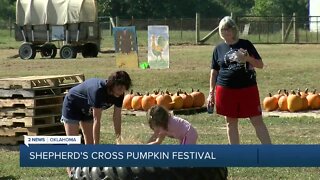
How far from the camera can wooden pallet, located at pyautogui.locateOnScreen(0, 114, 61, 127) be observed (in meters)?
13.2

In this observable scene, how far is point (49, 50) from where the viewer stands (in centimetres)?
3975

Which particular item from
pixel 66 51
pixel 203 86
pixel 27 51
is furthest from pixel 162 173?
pixel 27 51

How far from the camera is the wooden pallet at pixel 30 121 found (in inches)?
518

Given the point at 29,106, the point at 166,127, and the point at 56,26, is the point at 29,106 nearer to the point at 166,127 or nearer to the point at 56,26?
the point at 166,127

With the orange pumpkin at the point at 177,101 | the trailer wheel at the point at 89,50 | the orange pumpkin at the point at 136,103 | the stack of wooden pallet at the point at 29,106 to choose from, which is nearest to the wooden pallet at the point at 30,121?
the stack of wooden pallet at the point at 29,106

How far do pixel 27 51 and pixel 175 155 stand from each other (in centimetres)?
3346

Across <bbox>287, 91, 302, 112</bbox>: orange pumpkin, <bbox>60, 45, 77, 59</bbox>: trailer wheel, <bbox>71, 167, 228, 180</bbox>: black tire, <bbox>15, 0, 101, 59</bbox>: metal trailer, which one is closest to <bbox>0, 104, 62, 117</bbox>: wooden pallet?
<bbox>287, 91, 302, 112</bbox>: orange pumpkin

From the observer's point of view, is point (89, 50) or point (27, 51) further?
point (89, 50)

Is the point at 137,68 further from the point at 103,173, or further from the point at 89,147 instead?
the point at 89,147

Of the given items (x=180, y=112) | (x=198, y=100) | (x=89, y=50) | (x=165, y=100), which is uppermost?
(x=165, y=100)

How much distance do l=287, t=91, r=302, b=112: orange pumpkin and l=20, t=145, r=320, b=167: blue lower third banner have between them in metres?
11.0

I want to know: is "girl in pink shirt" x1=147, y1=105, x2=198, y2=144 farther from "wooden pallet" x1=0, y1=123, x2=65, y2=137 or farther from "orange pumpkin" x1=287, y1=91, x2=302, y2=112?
"orange pumpkin" x1=287, y1=91, x2=302, y2=112

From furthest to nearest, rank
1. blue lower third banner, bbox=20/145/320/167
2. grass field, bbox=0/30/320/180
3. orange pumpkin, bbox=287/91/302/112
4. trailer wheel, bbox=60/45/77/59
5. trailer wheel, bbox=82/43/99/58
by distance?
trailer wheel, bbox=82/43/99/58 < trailer wheel, bbox=60/45/77/59 < orange pumpkin, bbox=287/91/302/112 < grass field, bbox=0/30/320/180 < blue lower third banner, bbox=20/145/320/167

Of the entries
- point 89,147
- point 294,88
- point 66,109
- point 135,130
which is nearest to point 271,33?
point 294,88
